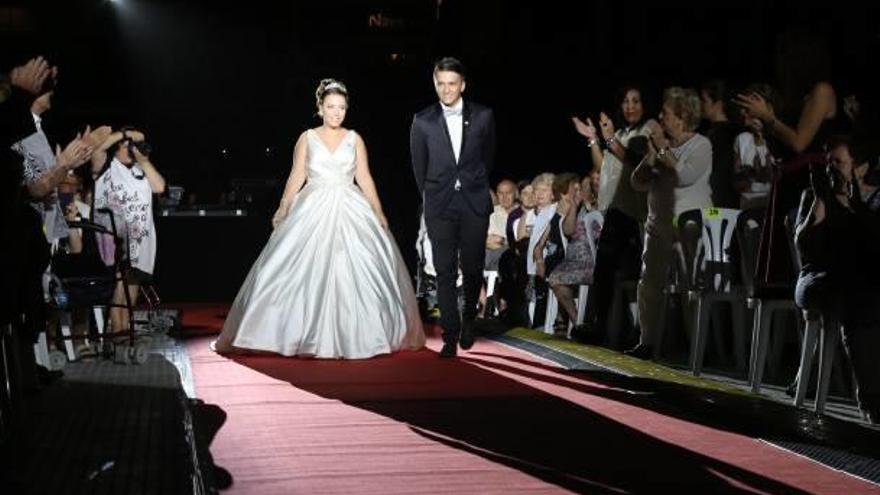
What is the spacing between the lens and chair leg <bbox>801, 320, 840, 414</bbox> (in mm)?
4852

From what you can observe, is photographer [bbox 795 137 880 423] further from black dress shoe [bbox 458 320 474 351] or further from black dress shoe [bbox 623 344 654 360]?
black dress shoe [bbox 458 320 474 351]

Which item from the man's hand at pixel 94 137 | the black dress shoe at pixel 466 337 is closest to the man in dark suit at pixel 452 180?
the black dress shoe at pixel 466 337

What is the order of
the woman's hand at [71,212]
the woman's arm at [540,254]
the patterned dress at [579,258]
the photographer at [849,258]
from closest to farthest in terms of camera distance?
the photographer at [849,258] < the woman's hand at [71,212] < the patterned dress at [579,258] < the woman's arm at [540,254]

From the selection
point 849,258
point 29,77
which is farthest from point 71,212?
point 849,258

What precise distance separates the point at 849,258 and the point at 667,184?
225 cm

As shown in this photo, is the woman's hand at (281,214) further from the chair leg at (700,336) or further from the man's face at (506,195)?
the man's face at (506,195)

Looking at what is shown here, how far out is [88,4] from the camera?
74.0 feet

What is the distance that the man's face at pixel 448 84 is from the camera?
6844mm

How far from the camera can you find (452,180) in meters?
7.02

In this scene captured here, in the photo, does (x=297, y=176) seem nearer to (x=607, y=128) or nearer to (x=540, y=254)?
(x=607, y=128)

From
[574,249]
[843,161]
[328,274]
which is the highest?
[843,161]

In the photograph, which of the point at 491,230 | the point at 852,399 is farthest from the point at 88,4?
the point at 852,399

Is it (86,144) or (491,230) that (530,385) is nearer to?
(86,144)

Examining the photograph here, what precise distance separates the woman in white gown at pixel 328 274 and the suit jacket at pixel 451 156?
1.88 feet
